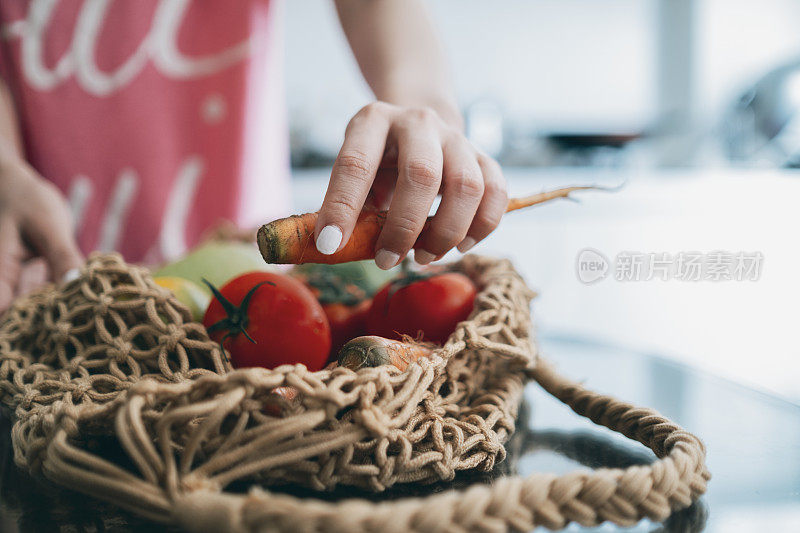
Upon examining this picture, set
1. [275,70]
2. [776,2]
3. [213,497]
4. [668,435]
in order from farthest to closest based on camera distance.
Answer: [776,2]
[275,70]
[668,435]
[213,497]

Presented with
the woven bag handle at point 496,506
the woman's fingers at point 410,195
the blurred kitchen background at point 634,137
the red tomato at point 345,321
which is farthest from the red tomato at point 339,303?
the blurred kitchen background at point 634,137

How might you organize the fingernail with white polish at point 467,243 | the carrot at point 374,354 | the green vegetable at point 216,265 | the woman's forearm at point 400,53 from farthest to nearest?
the woman's forearm at point 400,53 → the green vegetable at point 216,265 → the fingernail with white polish at point 467,243 → the carrot at point 374,354

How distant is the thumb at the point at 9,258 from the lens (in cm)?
72

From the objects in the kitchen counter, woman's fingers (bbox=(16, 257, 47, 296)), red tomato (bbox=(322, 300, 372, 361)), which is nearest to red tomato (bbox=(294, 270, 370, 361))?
red tomato (bbox=(322, 300, 372, 361))

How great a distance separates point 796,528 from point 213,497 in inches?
12.6

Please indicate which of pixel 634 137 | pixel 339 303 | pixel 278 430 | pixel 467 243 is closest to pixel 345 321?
pixel 339 303

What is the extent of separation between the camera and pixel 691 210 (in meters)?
2.38

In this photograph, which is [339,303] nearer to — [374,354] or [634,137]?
[374,354]

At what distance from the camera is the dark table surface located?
0.35m

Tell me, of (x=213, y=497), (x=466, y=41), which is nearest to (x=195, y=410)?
(x=213, y=497)

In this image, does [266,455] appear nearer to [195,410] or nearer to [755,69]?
[195,410]

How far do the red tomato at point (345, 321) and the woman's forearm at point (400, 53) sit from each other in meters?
0.26

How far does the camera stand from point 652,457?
0.44 meters

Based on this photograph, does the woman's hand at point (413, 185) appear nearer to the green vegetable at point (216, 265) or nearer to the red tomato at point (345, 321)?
the red tomato at point (345, 321)
